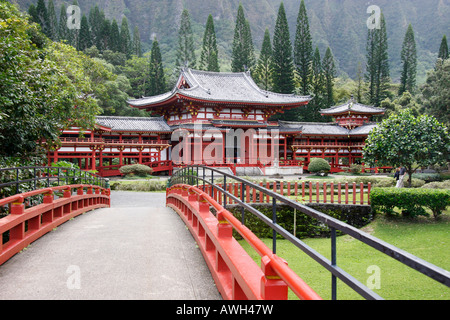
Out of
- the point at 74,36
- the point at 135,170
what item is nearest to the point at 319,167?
the point at 135,170

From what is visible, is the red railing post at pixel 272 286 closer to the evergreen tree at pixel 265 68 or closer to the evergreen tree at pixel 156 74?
the evergreen tree at pixel 156 74

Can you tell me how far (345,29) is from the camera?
423 feet

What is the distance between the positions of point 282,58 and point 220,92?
65.6ft

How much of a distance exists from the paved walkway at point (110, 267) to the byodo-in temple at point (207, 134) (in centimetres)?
2329

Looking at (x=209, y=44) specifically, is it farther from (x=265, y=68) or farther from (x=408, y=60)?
(x=408, y=60)

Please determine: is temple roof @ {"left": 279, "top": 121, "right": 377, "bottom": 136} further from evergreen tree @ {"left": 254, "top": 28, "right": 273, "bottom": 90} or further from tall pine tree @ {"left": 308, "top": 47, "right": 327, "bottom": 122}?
evergreen tree @ {"left": 254, "top": 28, "right": 273, "bottom": 90}

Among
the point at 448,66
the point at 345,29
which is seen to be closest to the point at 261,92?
the point at 448,66

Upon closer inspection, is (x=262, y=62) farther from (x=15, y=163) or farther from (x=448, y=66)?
(x=15, y=163)

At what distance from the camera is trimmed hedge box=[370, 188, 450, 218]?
13.7 m

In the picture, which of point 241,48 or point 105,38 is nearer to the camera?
point 241,48

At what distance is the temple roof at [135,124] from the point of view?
102 feet

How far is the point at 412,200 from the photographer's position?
14008 millimetres

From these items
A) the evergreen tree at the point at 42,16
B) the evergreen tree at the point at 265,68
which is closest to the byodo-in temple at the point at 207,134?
the evergreen tree at the point at 265,68

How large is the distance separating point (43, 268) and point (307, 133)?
3449cm
